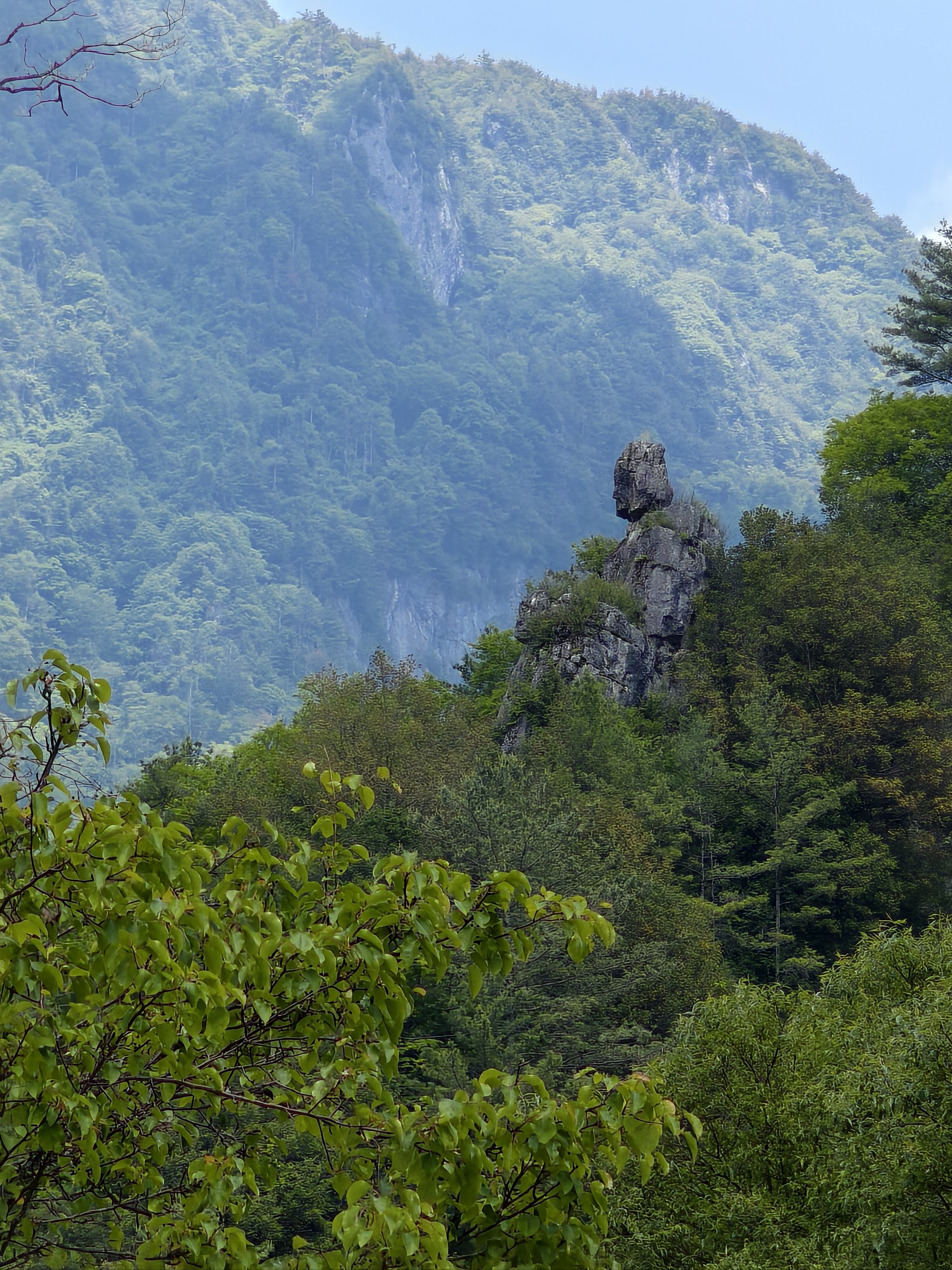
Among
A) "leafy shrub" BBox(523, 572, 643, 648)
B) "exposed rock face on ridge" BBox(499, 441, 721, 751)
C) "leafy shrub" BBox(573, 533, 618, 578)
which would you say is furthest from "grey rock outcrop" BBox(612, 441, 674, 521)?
"leafy shrub" BBox(523, 572, 643, 648)

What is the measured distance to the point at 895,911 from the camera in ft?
139

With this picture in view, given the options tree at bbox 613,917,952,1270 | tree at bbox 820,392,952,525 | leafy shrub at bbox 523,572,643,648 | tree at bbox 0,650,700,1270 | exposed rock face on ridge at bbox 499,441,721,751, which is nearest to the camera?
tree at bbox 0,650,700,1270

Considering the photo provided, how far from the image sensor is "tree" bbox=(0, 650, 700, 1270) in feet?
17.9

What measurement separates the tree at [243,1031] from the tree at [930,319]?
5977 cm

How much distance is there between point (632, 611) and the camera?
5306 cm

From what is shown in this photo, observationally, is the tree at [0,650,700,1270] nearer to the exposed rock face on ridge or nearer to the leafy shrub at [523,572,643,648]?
the exposed rock face on ridge

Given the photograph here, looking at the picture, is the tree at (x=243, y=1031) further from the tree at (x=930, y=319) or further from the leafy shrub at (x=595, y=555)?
the tree at (x=930, y=319)

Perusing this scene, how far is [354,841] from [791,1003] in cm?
1765

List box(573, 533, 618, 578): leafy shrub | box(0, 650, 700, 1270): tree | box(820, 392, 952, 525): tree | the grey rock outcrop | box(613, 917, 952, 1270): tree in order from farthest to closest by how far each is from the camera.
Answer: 1. box(573, 533, 618, 578): leafy shrub
2. box(820, 392, 952, 525): tree
3. the grey rock outcrop
4. box(613, 917, 952, 1270): tree
5. box(0, 650, 700, 1270): tree

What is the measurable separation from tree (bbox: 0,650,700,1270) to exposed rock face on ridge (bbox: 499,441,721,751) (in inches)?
1716

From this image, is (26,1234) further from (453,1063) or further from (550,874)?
(550,874)

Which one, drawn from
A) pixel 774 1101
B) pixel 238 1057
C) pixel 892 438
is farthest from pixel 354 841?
pixel 892 438

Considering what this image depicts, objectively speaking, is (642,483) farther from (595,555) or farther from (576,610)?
(576,610)

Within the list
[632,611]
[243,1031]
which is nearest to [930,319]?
[632,611]
